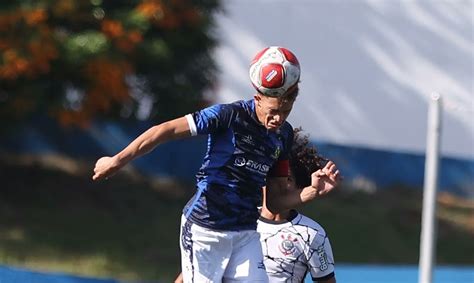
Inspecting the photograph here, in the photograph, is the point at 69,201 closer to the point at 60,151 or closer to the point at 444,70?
the point at 60,151

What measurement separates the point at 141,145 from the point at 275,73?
0.73m

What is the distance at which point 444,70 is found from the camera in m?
23.1

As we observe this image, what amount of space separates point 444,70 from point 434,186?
16.1m

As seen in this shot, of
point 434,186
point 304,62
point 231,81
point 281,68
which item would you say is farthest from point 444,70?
point 281,68

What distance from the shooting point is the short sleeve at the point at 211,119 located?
5.86m

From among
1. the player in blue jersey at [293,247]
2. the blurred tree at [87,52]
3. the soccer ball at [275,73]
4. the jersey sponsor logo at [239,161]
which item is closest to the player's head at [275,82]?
the soccer ball at [275,73]

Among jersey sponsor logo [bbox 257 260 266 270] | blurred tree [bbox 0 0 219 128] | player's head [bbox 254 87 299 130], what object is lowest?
jersey sponsor logo [bbox 257 260 266 270]

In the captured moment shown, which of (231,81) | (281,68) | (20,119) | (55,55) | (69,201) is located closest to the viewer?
(281,68)

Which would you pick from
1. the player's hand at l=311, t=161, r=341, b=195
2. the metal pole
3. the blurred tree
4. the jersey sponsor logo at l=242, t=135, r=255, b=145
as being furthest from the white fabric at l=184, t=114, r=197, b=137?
the blurred tree

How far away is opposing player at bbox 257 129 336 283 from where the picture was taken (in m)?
6.44

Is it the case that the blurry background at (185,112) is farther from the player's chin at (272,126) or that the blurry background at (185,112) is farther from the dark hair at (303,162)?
the player's chin at (272,126)

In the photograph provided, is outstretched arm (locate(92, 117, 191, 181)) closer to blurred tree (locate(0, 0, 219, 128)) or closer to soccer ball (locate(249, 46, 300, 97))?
soccer ball (locate(249, 46, 300, 97))

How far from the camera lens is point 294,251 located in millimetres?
6434

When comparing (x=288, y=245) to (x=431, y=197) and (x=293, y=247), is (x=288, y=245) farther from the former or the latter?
(x=431, y=197)
